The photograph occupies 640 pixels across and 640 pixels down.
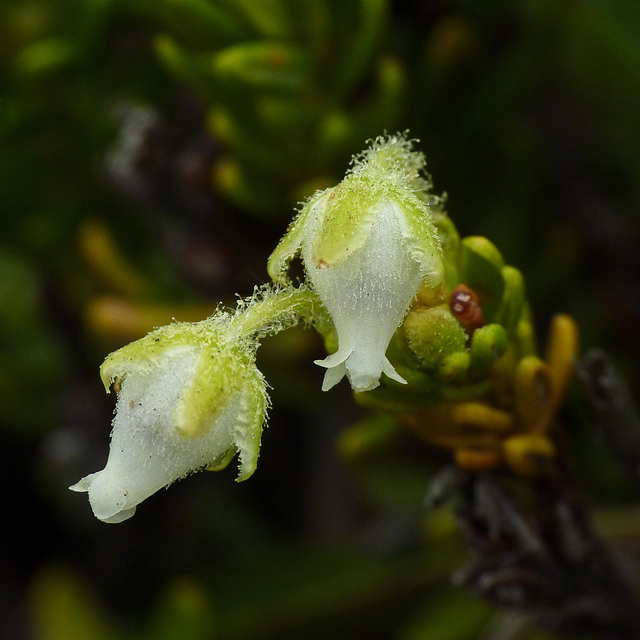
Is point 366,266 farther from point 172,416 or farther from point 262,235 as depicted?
point 262,235

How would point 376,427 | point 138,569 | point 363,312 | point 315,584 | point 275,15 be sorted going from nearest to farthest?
1. point 363,312
2. point 275,15
3. point 376,427
4. point 315,584
5. point 138,569

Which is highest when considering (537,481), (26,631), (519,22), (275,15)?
(519,22)

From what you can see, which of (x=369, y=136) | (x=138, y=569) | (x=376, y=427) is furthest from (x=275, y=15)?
(x=138, y=569)

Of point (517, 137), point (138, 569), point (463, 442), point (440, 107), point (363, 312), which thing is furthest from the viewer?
point (138, 569)

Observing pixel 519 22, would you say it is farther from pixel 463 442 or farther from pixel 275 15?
pixel 463 442

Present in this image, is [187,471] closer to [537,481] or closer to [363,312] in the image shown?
[363,312]

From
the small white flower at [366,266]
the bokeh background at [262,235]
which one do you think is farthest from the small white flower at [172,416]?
the bokeh background at [262,235]

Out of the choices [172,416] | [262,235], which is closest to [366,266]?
[172,416]

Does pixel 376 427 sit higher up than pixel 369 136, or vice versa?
pixel 369 136

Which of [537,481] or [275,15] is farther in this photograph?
[275,15]
